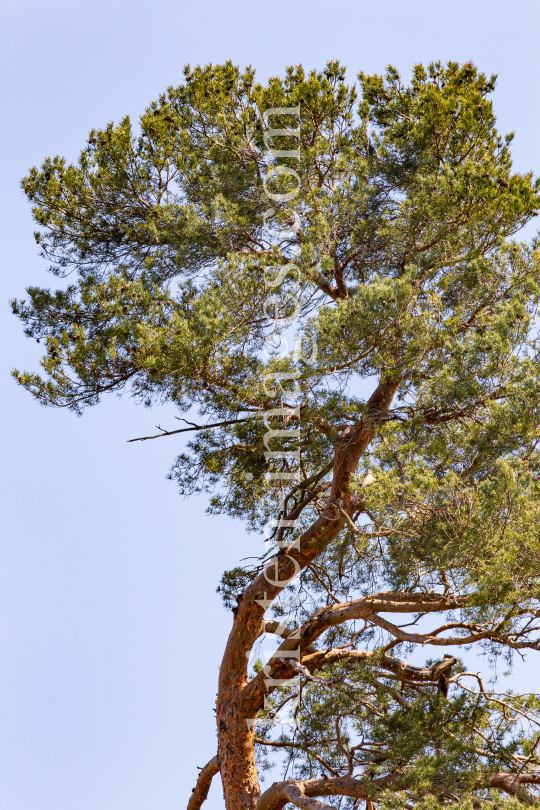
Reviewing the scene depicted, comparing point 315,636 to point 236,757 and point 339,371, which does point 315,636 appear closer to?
point 236,757

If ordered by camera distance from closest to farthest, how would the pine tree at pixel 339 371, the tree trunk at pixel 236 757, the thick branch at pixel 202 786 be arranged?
the pine tree at pixel 339 371
the tree trunk at pixel 236 757
the thick branch at pixel 202 786

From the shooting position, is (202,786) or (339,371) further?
(202,786)

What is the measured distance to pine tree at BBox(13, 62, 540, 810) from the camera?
464 cm

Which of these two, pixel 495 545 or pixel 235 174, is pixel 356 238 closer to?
pixel 235 174

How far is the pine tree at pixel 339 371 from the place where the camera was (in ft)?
15.2

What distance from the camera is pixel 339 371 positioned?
17.9ft

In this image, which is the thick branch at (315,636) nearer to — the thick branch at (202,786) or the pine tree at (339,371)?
the pine tree at (339,371)

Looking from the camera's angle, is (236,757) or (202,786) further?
(202,786)

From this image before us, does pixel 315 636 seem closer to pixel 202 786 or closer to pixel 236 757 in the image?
pixel 236 757

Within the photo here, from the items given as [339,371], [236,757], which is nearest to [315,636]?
[236,757]

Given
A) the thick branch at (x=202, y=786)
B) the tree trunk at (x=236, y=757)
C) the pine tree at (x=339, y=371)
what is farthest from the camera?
the thick branch at (x=202, y=786)

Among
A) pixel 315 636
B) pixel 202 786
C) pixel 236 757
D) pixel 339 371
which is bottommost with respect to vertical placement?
pixel 236 757

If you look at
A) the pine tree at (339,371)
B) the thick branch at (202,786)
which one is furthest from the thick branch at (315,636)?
the thick branch at (202,786)

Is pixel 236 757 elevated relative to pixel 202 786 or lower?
lower
